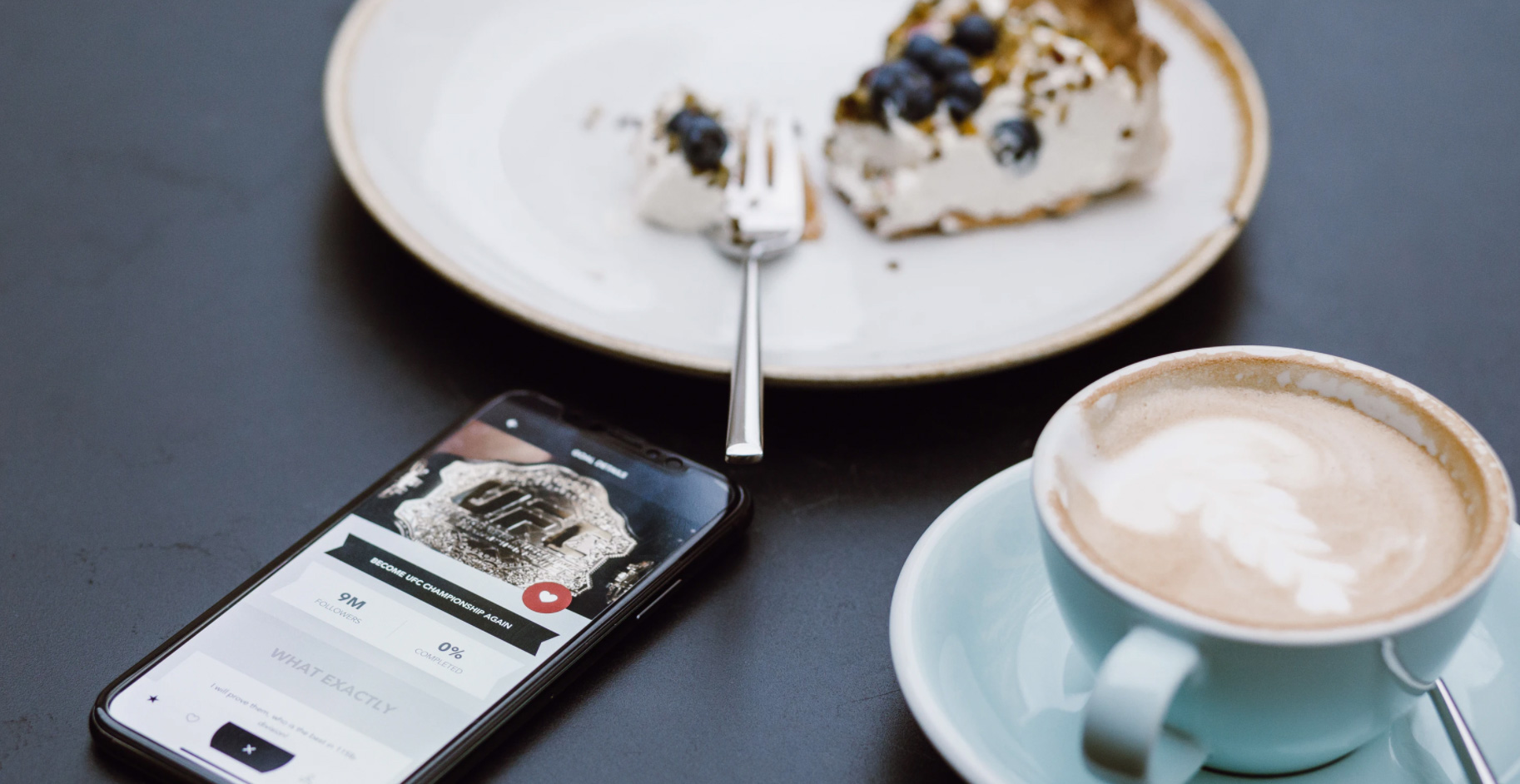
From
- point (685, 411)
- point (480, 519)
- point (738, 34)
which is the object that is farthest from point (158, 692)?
point (738, 34)

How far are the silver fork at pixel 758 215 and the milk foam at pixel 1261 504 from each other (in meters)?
0.23

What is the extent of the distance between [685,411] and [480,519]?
16 centimetres

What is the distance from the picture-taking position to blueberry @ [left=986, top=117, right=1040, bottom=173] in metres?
0.98

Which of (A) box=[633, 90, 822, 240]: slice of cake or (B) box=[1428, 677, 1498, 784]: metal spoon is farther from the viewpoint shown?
(A) box=[633, 90, 822, 240]: slice of cake

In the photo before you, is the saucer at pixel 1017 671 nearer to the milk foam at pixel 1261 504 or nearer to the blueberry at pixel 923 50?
the milk foam at pixel 1261 504

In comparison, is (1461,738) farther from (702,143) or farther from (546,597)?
(702,143)

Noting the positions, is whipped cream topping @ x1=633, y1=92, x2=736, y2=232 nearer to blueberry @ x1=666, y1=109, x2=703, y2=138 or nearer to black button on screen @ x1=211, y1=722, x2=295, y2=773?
blueberry @ x1=666, y1=109, x2=703, y2=138

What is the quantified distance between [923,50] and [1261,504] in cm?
57

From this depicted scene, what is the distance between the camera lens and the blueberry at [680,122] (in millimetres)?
960

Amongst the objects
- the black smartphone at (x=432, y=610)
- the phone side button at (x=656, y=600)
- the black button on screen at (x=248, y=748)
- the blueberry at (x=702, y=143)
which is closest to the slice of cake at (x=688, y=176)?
the blueberry at (x=702, y=143)

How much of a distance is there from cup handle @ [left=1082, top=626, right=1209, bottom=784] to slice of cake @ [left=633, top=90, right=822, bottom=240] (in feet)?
1.80

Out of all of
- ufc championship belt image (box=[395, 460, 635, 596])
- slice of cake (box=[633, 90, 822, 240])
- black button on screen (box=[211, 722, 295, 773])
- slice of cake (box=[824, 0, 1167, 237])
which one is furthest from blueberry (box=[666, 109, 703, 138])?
black button on screen (box=[211, 722, 295, 773])

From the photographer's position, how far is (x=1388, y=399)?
1.81 ft

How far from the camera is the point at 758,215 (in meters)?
0.94
